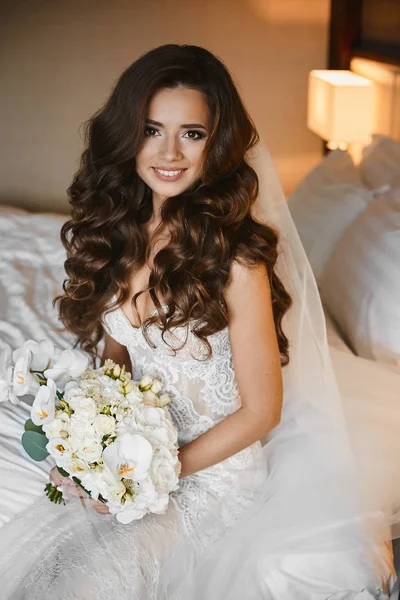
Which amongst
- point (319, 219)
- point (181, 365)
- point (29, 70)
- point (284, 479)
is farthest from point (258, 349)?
point (29, 70)

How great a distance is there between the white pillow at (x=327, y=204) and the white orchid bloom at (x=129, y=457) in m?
1.43

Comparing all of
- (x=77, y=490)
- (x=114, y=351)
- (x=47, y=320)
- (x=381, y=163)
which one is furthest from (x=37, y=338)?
(x=381, y=163)

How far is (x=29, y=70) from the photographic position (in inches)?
156

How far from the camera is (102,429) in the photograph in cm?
140

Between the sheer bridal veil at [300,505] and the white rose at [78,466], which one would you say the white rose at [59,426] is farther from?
the sheer bridal veil at [300,505]

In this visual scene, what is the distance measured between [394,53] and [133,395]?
7.91ft

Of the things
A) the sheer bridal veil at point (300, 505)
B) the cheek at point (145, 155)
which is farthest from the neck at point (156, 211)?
the sheer bridal veil at point (300, 505)

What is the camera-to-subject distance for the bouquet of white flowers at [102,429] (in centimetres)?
139

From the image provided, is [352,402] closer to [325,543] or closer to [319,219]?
[325,543]

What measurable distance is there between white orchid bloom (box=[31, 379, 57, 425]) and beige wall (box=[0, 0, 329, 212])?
9.55 ft

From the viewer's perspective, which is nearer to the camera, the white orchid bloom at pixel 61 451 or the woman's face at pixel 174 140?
the white orchid bloom at pixel 61 451

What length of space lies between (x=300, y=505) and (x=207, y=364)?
383 mm

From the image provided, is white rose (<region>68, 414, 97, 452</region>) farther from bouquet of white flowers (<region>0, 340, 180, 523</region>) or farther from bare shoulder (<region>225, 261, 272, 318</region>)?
bare shoulder (<region>225, 261, 272, 318</region>)

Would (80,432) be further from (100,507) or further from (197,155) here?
(197,155)
